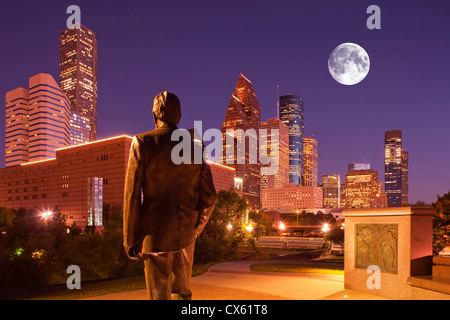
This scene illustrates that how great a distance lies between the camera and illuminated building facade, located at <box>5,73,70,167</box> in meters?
154

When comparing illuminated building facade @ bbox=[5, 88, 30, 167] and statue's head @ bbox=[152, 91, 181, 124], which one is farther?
illuminated building facade @ bbox=[5, 88, 30, 167]

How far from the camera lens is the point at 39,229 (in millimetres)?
31500

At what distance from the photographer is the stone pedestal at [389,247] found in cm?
748

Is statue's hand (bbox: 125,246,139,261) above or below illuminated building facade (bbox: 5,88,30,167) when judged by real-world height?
below

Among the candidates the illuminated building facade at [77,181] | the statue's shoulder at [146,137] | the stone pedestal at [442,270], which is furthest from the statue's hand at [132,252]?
the illuminated building facade at [77,181]

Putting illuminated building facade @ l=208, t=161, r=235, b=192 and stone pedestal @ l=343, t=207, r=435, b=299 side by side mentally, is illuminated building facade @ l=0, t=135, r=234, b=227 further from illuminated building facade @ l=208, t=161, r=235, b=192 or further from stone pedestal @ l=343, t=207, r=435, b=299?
stone pedestal @ l=343, t=207, r=435, b=299

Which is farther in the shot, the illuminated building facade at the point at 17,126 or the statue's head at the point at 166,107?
the illuminated building facade at the point at 17,126

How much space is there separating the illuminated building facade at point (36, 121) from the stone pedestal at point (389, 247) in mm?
170186

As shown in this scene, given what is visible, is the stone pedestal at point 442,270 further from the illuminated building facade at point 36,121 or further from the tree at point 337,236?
the illuminated building facade at point 36,121

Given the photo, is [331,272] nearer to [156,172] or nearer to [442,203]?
[442,203]

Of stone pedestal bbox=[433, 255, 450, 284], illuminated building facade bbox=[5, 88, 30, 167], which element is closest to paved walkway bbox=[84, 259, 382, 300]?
stone pedestal bbox=[433, 255, 450, 284]

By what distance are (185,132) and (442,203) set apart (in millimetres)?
16145

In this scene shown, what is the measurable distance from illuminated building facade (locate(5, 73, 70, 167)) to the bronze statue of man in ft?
563
